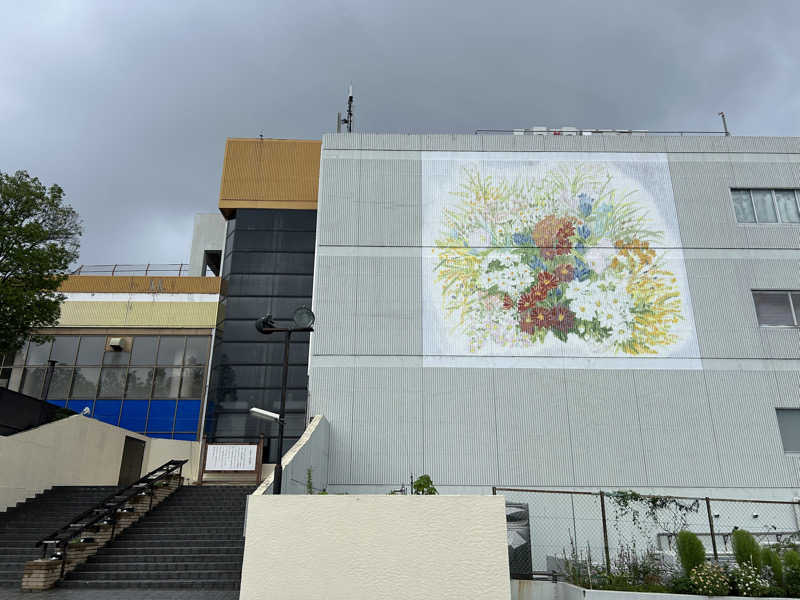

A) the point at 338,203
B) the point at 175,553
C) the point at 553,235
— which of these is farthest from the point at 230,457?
the point at 553,235

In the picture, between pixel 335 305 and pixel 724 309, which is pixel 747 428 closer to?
pixel 724 309

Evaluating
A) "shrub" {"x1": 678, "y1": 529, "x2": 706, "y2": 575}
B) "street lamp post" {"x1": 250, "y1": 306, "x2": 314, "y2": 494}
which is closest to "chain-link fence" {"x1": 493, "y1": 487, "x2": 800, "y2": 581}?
"shrub" {"x1": 678, "y1": 529, "x2": 706, "y2": 575}

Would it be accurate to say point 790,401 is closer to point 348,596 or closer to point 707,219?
point 707,219

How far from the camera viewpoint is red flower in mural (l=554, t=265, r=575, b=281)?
1933 cm

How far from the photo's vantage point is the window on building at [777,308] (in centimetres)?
1922

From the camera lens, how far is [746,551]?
10977 millimetres

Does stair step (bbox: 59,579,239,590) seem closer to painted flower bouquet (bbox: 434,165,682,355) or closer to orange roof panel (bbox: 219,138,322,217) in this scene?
painted flower bouquet (bbox: 434,165,682,355)

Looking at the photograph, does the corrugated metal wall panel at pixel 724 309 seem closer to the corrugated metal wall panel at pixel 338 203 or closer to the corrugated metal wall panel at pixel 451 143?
the corrugated metal wall panel at pixel 451 143

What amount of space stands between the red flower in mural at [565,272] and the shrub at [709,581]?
33.3ft

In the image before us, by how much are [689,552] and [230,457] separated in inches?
649

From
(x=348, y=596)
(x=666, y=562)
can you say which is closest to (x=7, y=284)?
(x=348, y=596)

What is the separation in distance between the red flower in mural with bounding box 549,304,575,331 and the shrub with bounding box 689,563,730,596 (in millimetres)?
9107

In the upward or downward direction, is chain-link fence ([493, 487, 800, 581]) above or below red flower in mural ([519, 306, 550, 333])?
below

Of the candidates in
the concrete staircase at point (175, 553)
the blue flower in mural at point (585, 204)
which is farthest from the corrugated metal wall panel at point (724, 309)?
the concrete staircase at point (175, 553)
